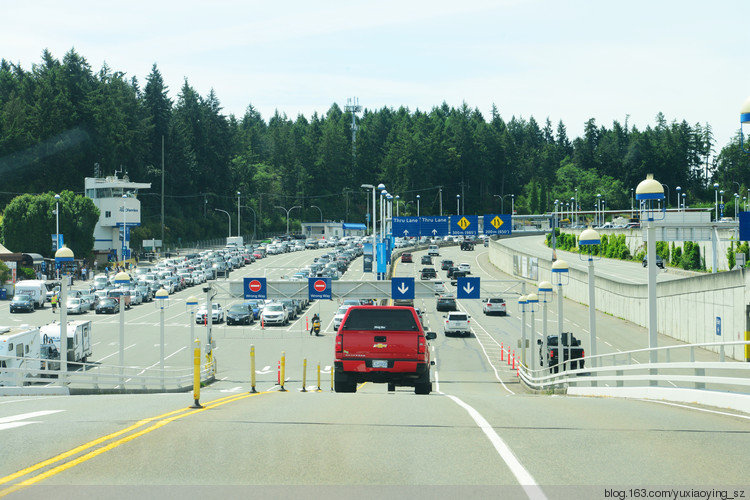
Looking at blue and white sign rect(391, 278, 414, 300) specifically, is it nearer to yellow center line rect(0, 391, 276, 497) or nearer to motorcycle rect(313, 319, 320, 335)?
motorcycle rect(313, 319, 320, 335)

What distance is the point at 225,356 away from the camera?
4566 centimetres

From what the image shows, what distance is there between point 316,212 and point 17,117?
258 ft

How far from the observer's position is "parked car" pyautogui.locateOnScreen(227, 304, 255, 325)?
58844 mm

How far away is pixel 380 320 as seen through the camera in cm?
1738

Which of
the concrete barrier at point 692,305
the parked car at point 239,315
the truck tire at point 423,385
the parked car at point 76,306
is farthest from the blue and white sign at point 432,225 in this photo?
the parked car at point 76,306

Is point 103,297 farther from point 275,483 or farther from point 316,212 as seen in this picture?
point 316,212

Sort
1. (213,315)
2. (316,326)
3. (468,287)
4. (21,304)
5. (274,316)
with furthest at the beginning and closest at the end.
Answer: (21,304) < (213,315) < (274,316) < (468,287) < (316,326)

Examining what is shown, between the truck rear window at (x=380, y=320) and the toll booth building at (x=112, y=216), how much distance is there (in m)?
92.7

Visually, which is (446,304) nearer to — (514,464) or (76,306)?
(76,306)

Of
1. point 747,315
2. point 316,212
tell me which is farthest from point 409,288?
point 316,212

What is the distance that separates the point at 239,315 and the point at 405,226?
17.3m

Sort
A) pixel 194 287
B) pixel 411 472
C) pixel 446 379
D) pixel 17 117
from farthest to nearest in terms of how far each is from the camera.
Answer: pixel 17 117
pixel 194 287
pixel 446 379
pixel 411 472

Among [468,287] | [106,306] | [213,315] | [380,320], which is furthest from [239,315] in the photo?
[380,320]

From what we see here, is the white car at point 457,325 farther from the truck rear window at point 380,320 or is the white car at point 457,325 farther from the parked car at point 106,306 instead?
the truck rear window at point 380,320
